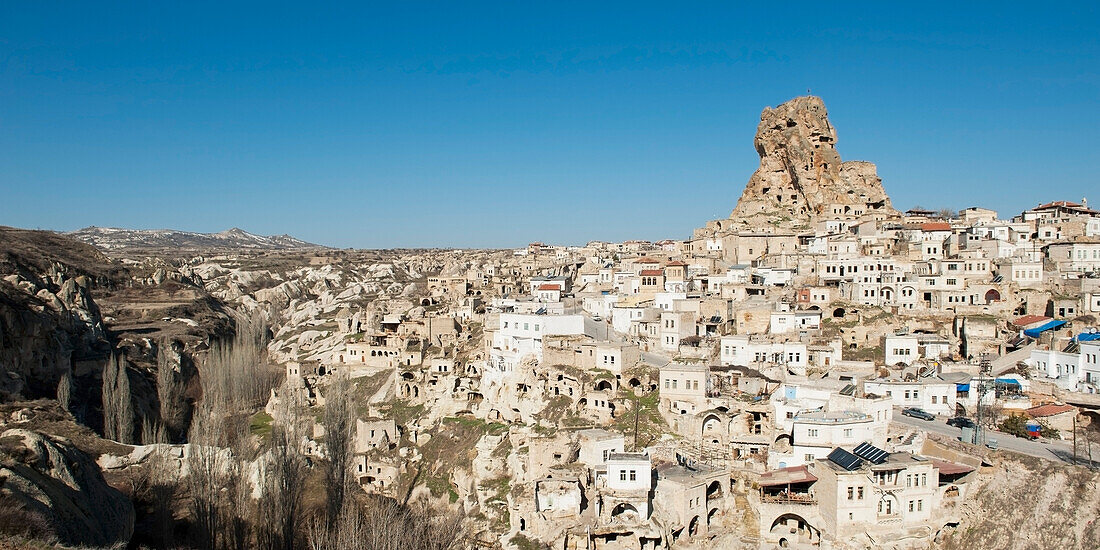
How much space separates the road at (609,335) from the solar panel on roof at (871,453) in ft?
38.4

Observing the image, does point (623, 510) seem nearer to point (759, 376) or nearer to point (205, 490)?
point (759, 376)

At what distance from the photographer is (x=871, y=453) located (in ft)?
82.6

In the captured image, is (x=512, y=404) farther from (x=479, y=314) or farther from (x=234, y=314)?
(x=234, y=314)

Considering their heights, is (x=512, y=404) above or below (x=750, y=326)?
below

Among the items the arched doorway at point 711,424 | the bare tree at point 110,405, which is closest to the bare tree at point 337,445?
the bare tree at point 110,405

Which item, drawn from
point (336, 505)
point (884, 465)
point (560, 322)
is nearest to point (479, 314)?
point (560, 322)

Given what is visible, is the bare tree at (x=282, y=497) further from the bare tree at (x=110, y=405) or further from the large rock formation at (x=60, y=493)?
the bare tree at (x=110, y=405)

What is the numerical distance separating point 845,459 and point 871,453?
3.14 ft

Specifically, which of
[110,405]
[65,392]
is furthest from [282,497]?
[65,392]

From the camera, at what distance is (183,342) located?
61844mm

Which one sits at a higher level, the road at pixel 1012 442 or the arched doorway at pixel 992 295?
the arched doorway at pixel 992 295

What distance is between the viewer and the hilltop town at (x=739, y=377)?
2527cm

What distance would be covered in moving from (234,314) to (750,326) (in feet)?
212

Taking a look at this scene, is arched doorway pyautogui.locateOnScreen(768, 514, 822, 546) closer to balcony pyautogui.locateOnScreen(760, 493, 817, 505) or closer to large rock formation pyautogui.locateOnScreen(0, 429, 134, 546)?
balcony pyautogui.locateOnScreen(760, 493, 817, 505)
